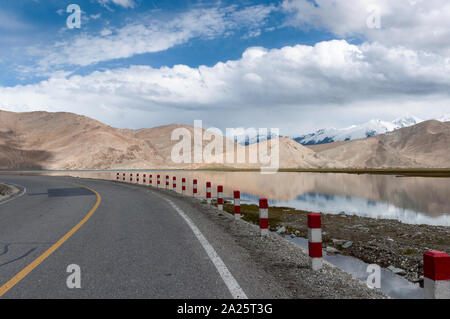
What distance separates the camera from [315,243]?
6.16 metres

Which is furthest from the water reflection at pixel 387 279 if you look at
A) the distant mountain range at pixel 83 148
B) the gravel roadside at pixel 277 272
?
the distant mountain range at pixel 83 148

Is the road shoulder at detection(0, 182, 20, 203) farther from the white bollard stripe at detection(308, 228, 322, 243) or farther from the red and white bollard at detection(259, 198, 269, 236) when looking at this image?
the white bollard stripe at detection(308, 228, 322, 243)

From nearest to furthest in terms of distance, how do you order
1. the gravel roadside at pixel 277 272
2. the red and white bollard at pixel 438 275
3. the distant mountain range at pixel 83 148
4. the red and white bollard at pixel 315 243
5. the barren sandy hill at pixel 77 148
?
the red and white bollard at pixel 438 275 → the gravel roadside at pixel 277 272 → the red and white bollard at pixel 315 243 → the barren sandy hill at pixel 77 148 → the distant mountain range at pixel 83 148

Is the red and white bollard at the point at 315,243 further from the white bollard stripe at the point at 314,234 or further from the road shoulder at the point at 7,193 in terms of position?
the road shoulder at the point at 7,193

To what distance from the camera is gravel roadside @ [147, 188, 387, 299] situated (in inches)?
194

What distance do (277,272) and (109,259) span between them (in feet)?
9.14

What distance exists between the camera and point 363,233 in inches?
483

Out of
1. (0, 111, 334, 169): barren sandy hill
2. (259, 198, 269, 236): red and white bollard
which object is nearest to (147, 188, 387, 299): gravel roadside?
(259, 198, 269, 236): red and white bollard

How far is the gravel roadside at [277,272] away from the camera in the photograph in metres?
4.93

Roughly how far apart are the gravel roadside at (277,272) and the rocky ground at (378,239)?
7.88 feet

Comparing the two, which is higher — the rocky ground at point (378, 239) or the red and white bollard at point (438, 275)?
the red and white bollard at point (438, 275)

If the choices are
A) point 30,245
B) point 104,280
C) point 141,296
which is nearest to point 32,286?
point 104,280
